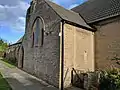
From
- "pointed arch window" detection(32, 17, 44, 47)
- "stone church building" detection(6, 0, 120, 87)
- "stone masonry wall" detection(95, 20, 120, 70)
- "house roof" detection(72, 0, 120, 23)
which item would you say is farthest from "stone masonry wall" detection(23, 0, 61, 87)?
"stone masonry wall" detection(95, 20, 120, 70)

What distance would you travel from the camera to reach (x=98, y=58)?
16.7 metres

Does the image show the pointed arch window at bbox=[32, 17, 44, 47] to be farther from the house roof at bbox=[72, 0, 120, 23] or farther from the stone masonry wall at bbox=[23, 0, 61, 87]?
the house roof at bbox=[72, 0, 120, 23]

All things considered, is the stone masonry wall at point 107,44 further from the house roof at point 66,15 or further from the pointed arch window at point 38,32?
the pointed arch window at point 38,32

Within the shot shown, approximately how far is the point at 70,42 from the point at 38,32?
4.95 m

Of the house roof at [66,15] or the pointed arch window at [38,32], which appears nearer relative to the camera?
the house roof at [66,15]

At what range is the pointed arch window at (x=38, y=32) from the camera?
1736 centimetres

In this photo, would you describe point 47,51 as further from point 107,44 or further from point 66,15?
point 107,44

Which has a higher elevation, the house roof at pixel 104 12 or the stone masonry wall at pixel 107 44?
the house roof at pixel 104 12

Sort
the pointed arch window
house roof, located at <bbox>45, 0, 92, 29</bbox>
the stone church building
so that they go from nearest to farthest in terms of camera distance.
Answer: the stone church building < house roof, located at <bbox>45, 0, 92, 29</bbox> < the pointed arch window

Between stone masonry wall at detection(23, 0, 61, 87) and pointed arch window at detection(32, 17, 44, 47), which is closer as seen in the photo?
stone masonry wall at detection(23, 0, 61, 87)

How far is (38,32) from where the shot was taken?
59.5 feet

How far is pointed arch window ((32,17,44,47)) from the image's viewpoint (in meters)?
17.4

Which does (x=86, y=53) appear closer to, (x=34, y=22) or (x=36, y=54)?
(x=36, y=54)

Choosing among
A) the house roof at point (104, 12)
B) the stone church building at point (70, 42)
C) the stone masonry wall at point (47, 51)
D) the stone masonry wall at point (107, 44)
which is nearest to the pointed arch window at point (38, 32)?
the stone church building at point (70, 42)
